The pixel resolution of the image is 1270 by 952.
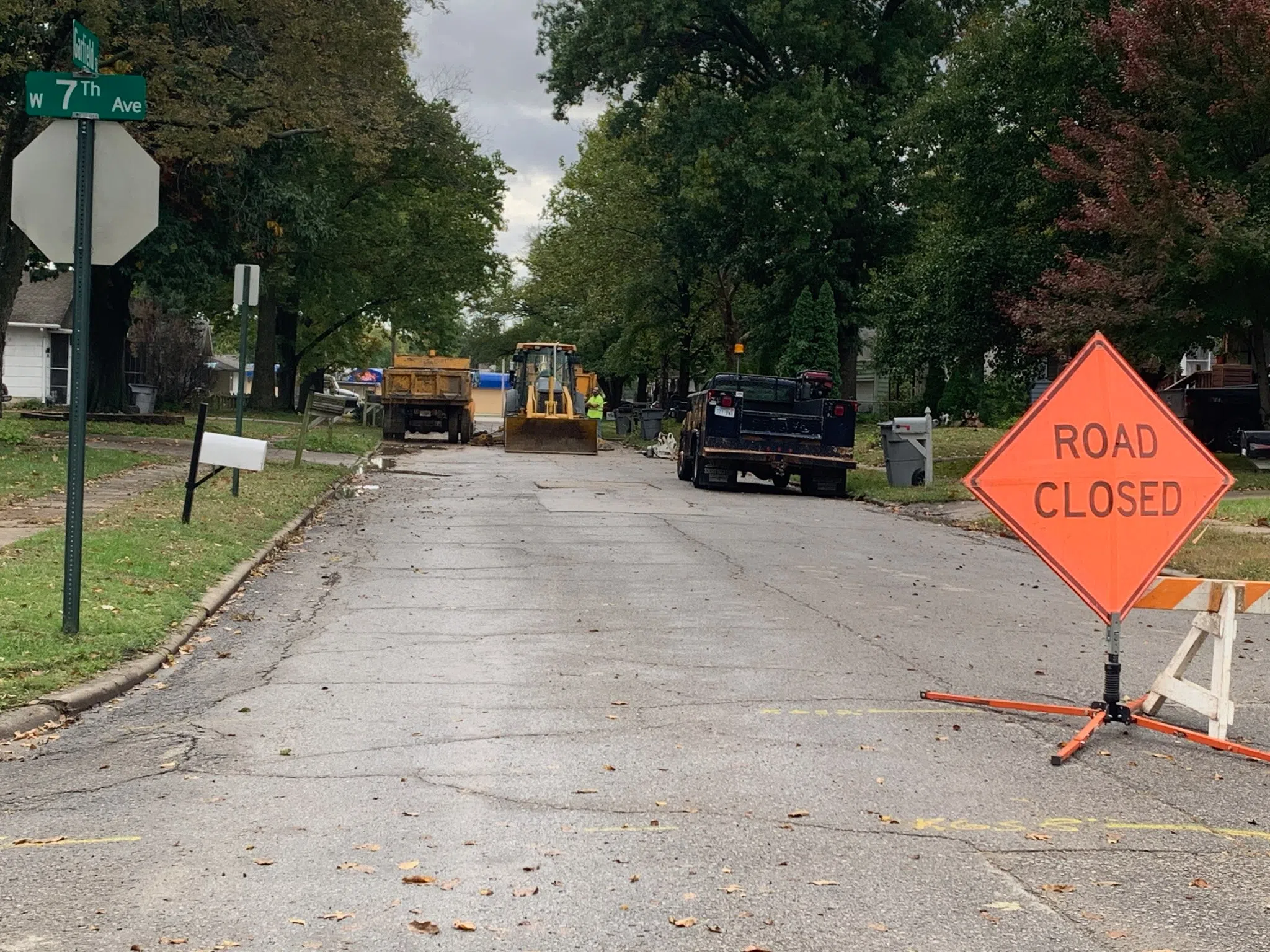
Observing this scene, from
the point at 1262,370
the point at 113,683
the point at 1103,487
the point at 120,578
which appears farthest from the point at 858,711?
the point at 1262,370

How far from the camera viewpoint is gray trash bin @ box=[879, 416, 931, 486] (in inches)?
969

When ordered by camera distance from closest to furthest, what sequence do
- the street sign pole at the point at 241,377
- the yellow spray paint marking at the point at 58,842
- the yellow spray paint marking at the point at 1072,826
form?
the yellow spray paint marking at the point at 58,842, the yellow spray paint marking at the point at 1072,826, the street sign pole at the point at 241,377

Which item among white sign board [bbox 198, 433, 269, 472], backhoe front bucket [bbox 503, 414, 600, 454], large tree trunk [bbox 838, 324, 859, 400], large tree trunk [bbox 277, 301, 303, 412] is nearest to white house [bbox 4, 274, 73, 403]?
large tree trunk [bbox 277, 301, 303, 412]

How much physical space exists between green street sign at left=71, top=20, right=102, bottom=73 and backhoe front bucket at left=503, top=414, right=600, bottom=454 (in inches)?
1110

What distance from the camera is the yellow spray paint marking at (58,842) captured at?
518cm

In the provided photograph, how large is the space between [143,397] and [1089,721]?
41.6 m

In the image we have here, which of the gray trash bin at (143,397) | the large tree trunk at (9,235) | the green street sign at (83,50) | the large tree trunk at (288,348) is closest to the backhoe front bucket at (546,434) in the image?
the gray trash bin at (143,397)

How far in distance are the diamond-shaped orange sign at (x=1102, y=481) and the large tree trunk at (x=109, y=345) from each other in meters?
30.9

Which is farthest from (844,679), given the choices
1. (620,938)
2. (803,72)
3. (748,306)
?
(748,306)

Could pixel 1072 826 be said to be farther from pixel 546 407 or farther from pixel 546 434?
pixel 546 407

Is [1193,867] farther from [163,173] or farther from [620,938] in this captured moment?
[163,173]

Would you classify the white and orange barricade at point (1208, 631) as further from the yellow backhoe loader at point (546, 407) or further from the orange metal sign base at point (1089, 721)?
the yellow backhoe loader at point (546, 407)

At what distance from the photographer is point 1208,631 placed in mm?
7406

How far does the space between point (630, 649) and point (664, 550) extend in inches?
226
